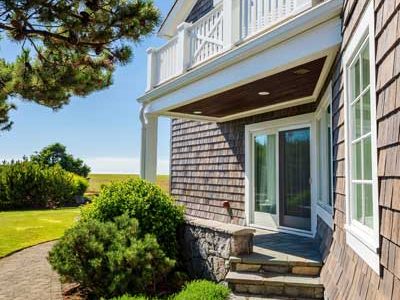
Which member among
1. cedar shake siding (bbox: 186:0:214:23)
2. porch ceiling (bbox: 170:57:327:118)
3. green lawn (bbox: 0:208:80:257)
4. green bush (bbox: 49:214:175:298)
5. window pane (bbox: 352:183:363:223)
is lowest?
green lawn (bbox: 0:208:80:257)

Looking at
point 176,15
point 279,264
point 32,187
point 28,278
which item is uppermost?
point 176,15

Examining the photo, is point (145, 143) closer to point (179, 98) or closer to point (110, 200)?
point (179, 98)

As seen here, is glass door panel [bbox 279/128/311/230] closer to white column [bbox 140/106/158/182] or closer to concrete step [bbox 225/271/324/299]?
concrete step [bbox 225/271/324/299]

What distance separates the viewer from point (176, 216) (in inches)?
248

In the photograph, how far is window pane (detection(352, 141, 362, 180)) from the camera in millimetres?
3066

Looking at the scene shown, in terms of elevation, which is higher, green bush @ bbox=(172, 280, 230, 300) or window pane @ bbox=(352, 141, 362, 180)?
window pane @ bbox=(352, 141, 362, 180)

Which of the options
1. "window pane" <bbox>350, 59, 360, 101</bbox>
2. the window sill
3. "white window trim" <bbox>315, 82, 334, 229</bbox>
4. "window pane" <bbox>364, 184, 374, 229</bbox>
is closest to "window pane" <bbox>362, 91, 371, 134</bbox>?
"window pane" <bbox>350, 59, 360, 101</bbox>

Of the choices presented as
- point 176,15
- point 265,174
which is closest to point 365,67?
point 265,174

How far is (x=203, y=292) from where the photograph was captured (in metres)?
4.39

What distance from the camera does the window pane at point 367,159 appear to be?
2.69 m

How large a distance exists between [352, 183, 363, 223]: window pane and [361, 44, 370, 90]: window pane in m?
0.84

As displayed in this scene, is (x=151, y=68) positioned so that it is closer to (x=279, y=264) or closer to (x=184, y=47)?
(x=184, y=47)

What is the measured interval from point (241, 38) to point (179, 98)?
2.06 meters

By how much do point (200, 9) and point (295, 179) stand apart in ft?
18.2
